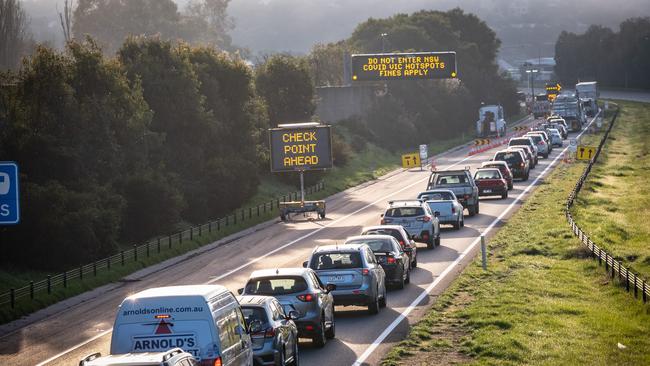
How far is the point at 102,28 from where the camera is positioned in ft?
606

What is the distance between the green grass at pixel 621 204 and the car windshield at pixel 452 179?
544 cm

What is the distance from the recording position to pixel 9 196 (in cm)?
1736

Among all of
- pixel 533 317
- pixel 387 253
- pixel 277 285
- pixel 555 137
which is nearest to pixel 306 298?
pixel 277 285

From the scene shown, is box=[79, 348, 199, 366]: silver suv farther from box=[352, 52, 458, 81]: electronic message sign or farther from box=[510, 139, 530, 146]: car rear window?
box=[352, 52, 458, 81]: electronic message sign

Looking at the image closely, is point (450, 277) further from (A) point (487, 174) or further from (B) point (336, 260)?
(A) point (487, 174)

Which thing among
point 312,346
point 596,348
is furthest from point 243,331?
point 596,348

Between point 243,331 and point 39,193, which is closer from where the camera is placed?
point 243,331

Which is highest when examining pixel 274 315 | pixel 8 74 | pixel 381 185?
pixel 8 74

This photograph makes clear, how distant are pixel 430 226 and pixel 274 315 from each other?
900 inches

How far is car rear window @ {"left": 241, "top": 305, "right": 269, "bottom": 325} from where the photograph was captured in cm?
2018

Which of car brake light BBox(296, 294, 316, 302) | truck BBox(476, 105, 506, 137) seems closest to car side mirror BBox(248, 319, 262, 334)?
car brake light BBox(296, 294, 316, 302)

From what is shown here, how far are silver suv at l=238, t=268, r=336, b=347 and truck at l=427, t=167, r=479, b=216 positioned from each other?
30.8 metres

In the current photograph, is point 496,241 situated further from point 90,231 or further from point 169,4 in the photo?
point 169,4

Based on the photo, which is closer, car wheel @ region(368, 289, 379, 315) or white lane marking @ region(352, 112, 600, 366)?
white lane marking @ region(352, 112, 600, 366)
